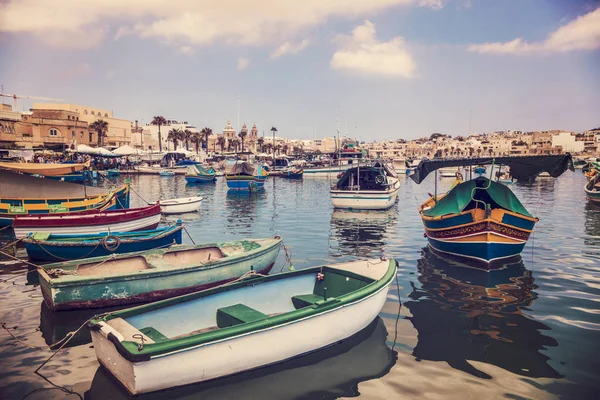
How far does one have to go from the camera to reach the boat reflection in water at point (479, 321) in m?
7.96

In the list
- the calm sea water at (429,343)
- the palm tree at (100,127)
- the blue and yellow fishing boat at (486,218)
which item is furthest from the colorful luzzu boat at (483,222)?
the palm tree at (100,127)

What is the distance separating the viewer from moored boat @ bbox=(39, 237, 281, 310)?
32.4 feet

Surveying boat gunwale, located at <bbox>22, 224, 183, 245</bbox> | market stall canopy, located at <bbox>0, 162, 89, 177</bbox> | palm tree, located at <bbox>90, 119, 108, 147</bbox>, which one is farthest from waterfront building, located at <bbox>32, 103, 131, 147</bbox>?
boat gunwale, located at <bbox>22, 224, 183, 245</bbox>

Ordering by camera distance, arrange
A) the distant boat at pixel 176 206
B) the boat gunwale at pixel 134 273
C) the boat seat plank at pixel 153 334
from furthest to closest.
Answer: the distant boat at pixel 176 206
the boat gunwale at pixel 134 273
the boat seat plank at pixel 153 334

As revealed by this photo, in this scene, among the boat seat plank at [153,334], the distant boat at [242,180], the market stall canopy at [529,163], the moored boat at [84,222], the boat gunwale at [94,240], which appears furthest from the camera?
the distant boat at [242,180]

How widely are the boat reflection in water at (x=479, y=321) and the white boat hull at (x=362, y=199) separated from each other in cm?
1466

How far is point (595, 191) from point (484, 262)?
27.1m

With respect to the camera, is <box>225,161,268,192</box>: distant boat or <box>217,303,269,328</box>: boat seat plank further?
<box>225,161,268,192</box>: distant boat

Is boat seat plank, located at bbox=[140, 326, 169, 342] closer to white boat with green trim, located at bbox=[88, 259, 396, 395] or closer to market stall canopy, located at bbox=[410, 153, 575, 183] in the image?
white boat with green trim, located at bbox=[88, 259, 396, 395]

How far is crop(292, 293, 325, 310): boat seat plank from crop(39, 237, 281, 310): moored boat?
116 inches

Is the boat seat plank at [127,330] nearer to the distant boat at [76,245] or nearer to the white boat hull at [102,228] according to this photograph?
the distant boat at [76,245]

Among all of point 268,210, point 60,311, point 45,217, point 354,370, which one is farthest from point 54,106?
point 354,370

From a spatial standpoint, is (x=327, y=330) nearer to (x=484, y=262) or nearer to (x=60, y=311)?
(x=60, y=311)

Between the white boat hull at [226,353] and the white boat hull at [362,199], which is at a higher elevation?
the white boat hull at [362,199]
